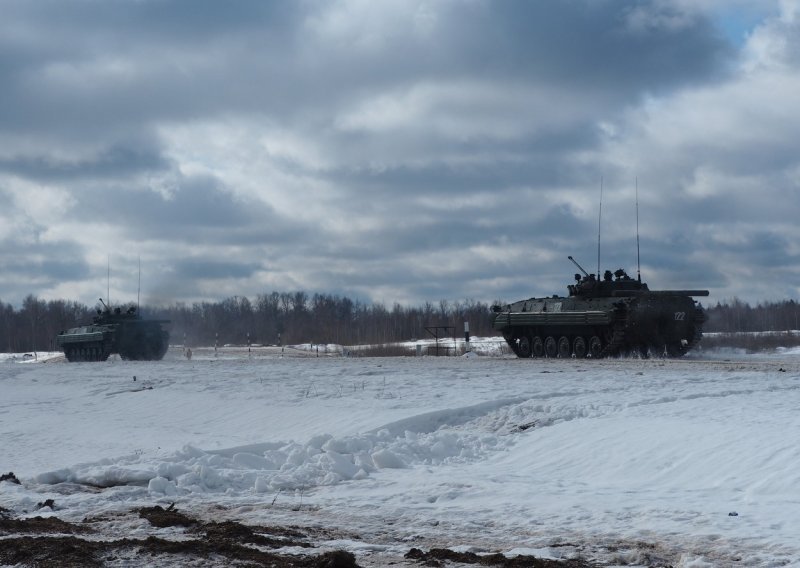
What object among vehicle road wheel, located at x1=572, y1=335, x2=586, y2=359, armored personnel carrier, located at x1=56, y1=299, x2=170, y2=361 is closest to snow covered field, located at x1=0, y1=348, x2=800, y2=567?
vehicle road wheel, located at x1=572, y1=335, x2=586, y2=359

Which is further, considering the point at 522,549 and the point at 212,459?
the point at 212,459

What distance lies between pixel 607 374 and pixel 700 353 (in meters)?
16.2

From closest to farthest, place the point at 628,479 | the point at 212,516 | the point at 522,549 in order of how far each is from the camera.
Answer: the point at 522,549
the point at 212,516
the point at 628,479

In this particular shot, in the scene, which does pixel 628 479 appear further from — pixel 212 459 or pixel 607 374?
pixel 607 374

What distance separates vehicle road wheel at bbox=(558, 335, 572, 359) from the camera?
3488 cm

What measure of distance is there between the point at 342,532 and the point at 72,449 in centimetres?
822

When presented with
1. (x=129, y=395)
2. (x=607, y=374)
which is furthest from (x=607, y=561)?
(x=129, y=395)

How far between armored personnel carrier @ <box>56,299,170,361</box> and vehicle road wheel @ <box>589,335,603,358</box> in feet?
71.2

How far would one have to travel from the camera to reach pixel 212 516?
34.0 ft

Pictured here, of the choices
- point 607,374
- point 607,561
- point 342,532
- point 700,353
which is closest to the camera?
point 607,561

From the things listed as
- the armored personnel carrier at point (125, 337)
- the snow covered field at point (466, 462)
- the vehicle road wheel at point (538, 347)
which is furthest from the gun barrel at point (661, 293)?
the armored personnel carrier at point (125, 337)

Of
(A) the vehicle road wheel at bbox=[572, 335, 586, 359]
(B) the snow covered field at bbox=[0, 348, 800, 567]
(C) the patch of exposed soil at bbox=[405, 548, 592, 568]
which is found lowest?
(C) the patch of exposed soil at bbox=[405, 548, 592, 568]

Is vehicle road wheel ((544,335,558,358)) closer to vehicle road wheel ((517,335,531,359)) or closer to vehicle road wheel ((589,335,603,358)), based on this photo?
vehicle road wheel ((517,335,531,359))

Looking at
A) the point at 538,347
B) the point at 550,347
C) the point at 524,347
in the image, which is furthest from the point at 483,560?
the point at 524,347
